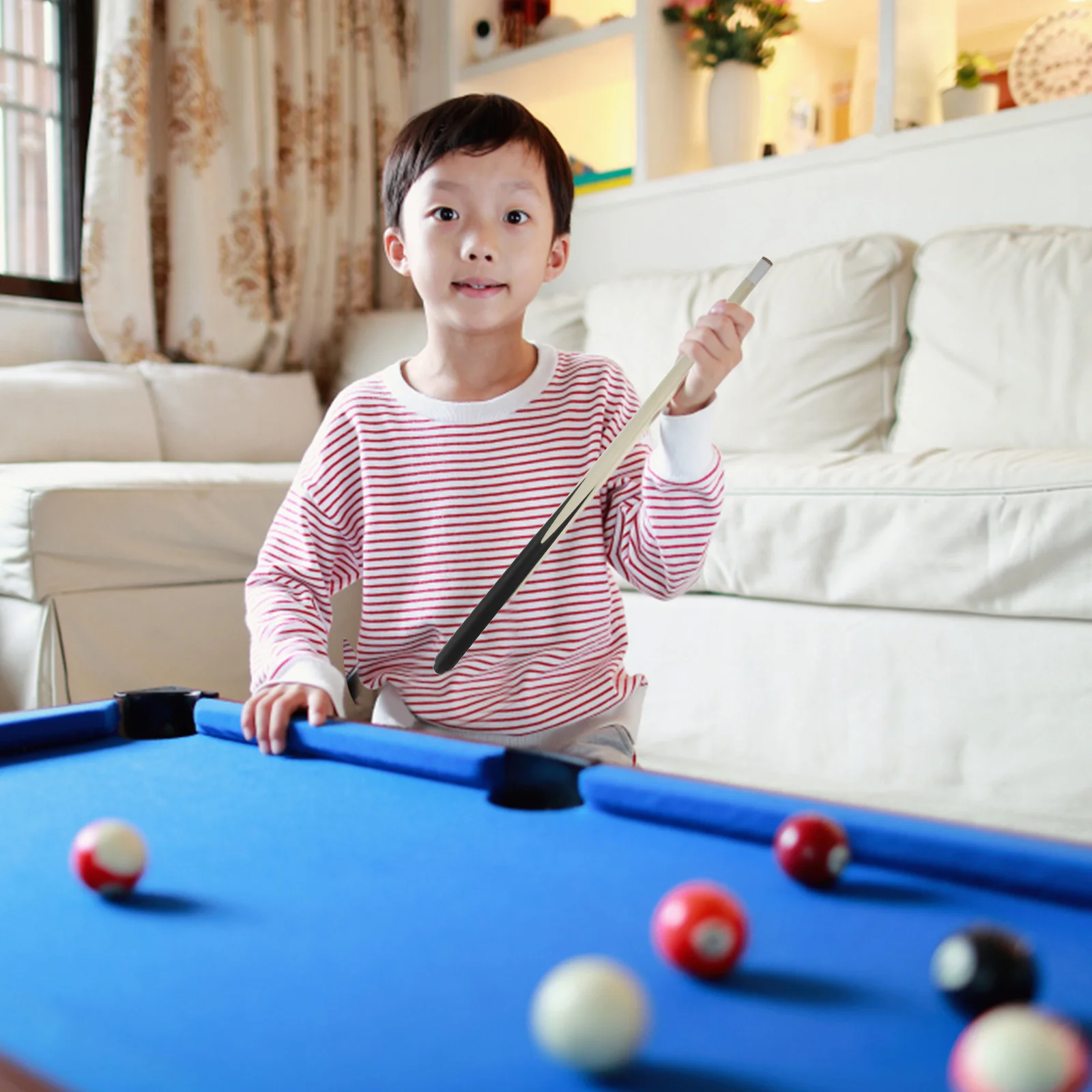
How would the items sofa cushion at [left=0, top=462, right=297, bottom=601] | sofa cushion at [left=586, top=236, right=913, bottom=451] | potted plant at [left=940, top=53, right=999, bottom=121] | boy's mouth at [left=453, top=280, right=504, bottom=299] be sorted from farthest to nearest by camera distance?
potted plant at [left=940, top=53, right=999, bottom=121], sofa cushion at [left=586, top=236, right=913, bottom=451], sofa cushion at [left=0, top=462, right=297, bottom=601], boy's mouth at [left=453, top=280, right=504, bottom=299]

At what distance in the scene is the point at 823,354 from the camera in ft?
7.42

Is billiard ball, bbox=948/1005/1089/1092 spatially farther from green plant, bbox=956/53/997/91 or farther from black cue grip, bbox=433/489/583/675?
green plant, bbox=956/53/997/91

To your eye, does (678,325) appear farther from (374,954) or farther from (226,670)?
(374,954)

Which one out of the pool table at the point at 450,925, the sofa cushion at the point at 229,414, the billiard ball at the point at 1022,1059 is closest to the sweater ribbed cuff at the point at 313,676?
the pool table at the point at 450,925

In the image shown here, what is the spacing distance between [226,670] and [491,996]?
177cm

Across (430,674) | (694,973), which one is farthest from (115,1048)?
(430,674)

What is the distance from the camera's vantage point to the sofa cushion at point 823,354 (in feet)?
7.32

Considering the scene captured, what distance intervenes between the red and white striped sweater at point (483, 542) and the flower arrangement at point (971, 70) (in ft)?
5.51

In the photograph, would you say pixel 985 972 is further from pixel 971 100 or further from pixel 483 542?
pixel 971 100

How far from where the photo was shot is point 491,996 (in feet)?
1.49

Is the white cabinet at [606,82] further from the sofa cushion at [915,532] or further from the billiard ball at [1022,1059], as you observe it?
the billiard ball at [1022,1059]

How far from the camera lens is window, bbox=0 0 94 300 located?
2910 mm

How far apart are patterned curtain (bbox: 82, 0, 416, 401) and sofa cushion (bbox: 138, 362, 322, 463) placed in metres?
0.15

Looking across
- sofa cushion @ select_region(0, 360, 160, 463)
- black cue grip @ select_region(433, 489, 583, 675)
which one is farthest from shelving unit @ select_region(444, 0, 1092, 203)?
black cue grip @ select_region(433, 489, 583, 675)
